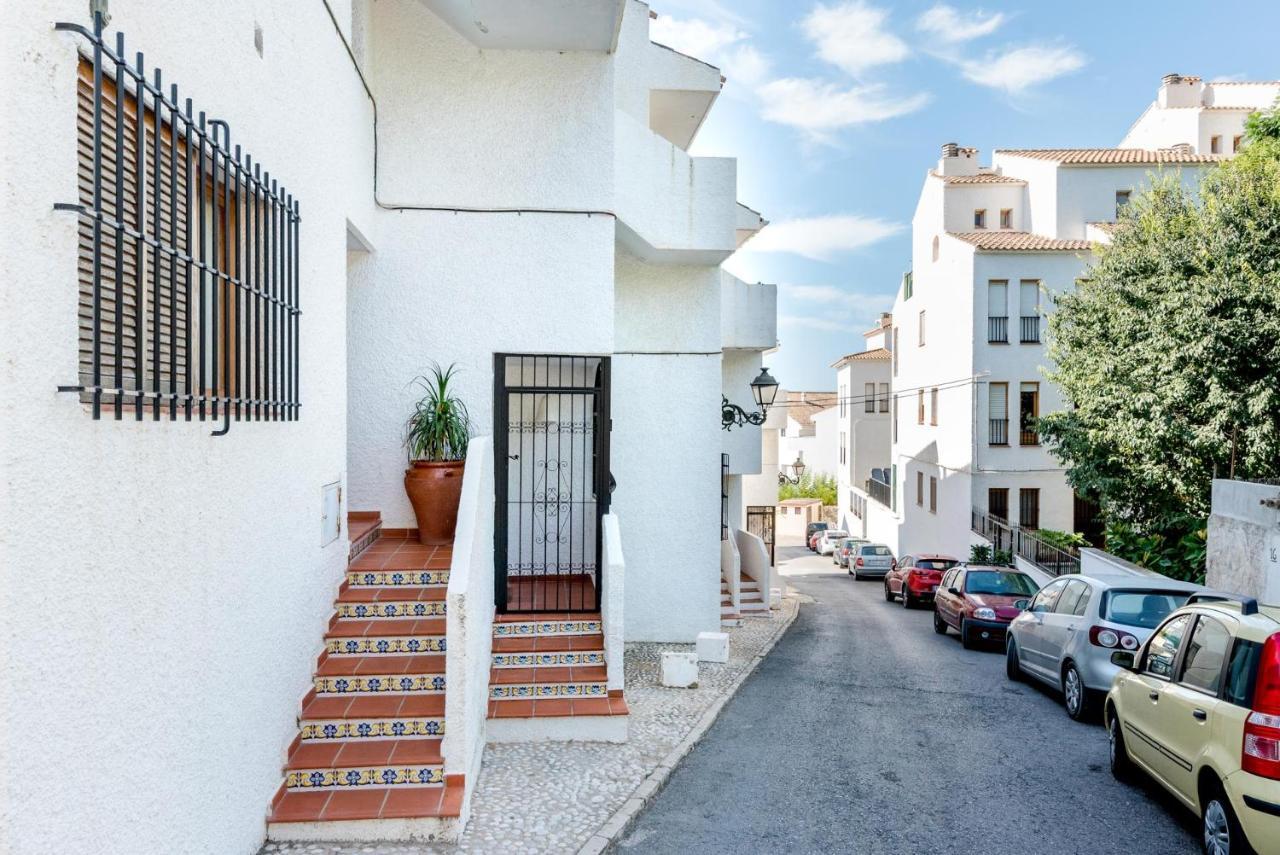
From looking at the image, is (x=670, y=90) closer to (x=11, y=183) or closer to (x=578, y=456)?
(x=578, y=456)

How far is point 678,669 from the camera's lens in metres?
9.42

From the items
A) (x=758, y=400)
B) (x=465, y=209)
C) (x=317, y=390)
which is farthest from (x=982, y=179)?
(x=317, y=390)

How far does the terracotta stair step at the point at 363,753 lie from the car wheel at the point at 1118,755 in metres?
5.01

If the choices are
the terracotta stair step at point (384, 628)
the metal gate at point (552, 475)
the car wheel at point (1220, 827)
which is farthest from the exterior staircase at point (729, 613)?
the car wheel at point (1220, 827)

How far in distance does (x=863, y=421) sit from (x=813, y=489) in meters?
17.6

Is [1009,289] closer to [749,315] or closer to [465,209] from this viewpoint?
[749,315]

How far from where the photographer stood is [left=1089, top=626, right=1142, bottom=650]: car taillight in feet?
26.9

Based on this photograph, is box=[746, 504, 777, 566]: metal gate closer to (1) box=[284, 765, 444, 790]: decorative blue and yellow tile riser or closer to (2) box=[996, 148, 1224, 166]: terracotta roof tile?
(2) box=[996, 148, 1224, 166]: terracotta roof tile

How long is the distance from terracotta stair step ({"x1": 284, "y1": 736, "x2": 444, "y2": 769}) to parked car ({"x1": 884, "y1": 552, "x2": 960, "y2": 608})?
16.0 m

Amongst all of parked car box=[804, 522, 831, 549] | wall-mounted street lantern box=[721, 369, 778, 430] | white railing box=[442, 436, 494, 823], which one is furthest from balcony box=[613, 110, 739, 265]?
parked car box=[804, 522, 831, 549]

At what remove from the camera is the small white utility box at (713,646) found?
1096 cm

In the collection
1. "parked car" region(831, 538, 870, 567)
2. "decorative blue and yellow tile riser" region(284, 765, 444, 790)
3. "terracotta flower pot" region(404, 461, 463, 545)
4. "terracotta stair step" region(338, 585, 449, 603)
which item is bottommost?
"parked car" region(831, 538, 870, 567)

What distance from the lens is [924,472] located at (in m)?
30.0

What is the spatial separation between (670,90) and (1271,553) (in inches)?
413
